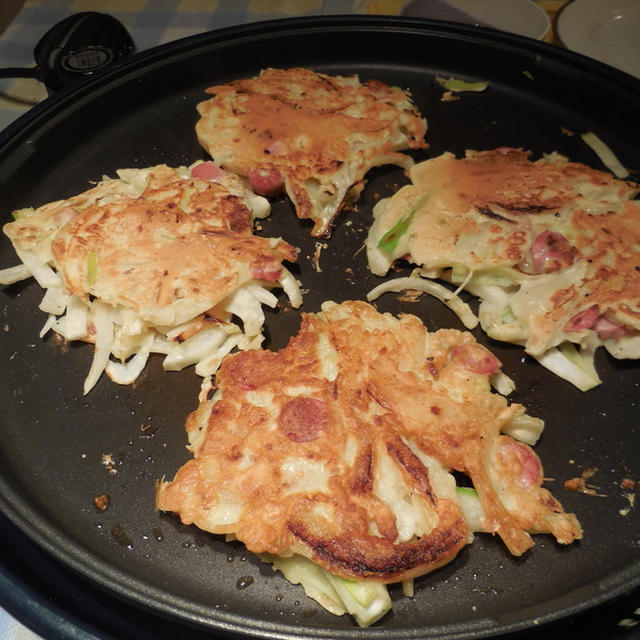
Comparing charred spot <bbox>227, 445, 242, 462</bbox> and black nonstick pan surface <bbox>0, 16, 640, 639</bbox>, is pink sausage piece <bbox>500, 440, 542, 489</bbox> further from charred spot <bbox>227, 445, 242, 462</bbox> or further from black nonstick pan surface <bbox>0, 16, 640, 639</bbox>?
charred spot <bbox>227, 445, 242, 462</bbox>

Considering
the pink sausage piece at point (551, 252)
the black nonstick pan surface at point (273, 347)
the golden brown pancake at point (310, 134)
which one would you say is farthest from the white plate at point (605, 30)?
the pink sausage piece at point (551, 252)

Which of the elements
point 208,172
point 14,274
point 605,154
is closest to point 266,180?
point 208,172

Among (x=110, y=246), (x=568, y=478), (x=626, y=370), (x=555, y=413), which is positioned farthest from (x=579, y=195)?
Answer: (x=110, y=246)

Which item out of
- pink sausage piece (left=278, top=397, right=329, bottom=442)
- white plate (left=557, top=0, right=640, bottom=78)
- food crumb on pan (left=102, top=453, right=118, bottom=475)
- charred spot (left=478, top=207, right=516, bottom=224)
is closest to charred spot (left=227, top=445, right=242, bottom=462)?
pink sausage piece (left=278, top=397, right=329, bottom=442)

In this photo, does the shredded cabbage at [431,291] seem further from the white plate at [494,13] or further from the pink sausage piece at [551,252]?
the white plate at [494,13]

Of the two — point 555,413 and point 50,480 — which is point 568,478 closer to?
point 555,413
